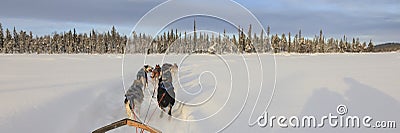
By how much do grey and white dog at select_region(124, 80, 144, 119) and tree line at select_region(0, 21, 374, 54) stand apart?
69 cm

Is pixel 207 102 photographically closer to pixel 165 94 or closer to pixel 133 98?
pixel 165 94

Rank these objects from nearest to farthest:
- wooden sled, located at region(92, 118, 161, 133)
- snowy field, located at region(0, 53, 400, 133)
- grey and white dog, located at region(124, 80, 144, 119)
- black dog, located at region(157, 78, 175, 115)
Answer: wooden sled, located at region(92, 118, 161, 133) → snowy field, located at region(0, 53, 400, 133) → grey and white dog, located at region(124, 80, 144, 119) → black dog, located at region(157, 78, 175, 115)

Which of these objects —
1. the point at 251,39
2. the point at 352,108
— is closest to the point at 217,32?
the point at 251,39

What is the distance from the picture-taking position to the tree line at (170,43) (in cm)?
357

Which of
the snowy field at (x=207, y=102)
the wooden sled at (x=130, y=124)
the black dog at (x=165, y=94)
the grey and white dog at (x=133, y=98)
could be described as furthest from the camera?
the black dog at (x=165, y=94)

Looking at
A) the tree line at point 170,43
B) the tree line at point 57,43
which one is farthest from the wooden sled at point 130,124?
the tree line at point 57,43

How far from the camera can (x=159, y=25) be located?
3.18 m

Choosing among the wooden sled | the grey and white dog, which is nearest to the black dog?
the grey and white dog

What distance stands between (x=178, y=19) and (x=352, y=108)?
15.0ft

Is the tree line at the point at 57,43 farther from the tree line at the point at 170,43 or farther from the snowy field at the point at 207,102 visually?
the snowy field at the point at 207,102

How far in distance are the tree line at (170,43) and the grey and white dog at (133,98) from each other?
2.28ft

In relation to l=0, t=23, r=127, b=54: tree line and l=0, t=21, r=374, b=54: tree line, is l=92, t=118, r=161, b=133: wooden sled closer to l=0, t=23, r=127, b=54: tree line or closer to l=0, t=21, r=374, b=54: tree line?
l=0, t=21, r=374, b=54: tree line

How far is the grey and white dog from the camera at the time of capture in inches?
180

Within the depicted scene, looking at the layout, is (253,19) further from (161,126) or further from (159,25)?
(161,126)
